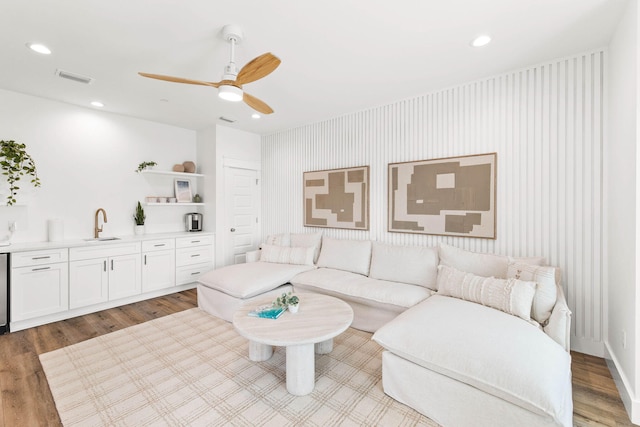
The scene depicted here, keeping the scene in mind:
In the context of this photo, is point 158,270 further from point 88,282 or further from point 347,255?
point 347,255

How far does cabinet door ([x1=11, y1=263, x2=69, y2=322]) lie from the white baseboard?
5.09 meters

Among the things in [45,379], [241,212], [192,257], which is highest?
[241,212]

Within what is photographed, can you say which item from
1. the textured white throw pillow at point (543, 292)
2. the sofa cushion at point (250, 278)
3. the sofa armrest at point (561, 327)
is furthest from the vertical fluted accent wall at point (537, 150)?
the sofa cushion at point (250, 278)

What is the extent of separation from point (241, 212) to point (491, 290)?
3901 mm

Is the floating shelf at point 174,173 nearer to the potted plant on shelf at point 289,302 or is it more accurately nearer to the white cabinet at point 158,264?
the white cabinet at point 158,264

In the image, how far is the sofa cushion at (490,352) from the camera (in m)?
1.45

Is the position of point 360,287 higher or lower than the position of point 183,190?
lower

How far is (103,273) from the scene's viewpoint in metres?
3.55

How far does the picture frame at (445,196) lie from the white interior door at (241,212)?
8.43 ft

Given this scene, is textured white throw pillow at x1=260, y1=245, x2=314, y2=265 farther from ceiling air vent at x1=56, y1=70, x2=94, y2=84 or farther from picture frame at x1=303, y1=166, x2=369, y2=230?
ceiling air vent at x1=56, y1=70, x2=94, y2=84

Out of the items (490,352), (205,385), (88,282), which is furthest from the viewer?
(88,282)

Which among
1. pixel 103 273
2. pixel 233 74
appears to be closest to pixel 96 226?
pixel 103 273

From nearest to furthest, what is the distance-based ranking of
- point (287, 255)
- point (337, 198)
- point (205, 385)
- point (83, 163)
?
point (205, 385) → point (83, 163) → point (287, 255) → point (337, 198)

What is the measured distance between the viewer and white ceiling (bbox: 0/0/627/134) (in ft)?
6.26
